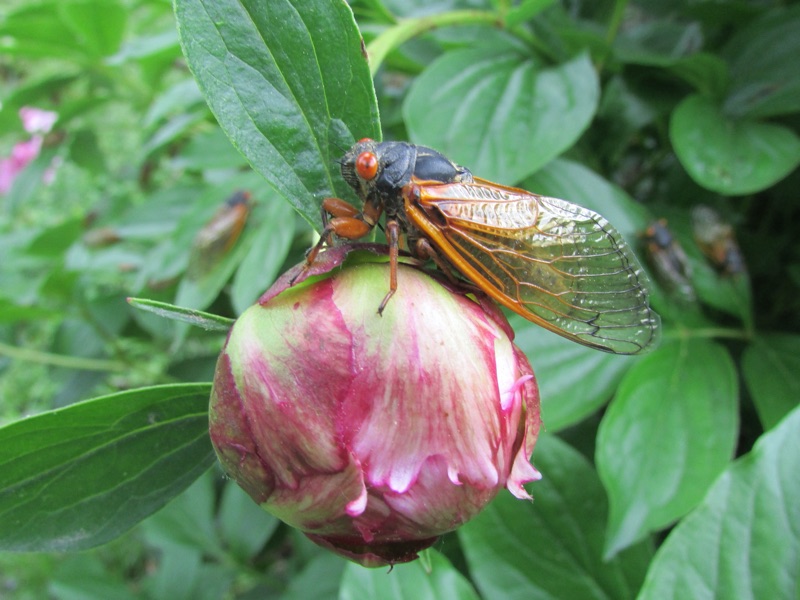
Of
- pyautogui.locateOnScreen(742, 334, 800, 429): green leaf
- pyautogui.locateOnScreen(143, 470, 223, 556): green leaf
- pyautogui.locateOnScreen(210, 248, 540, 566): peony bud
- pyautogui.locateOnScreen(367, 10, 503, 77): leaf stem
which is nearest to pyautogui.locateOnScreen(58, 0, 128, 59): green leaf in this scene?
pyautogui.locateOnScreen(367, 10, 503, 77): leaf stem

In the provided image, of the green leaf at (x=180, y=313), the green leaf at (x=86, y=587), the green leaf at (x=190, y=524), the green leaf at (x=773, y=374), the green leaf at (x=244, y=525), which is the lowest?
the green leaf at (x=86, y=587)

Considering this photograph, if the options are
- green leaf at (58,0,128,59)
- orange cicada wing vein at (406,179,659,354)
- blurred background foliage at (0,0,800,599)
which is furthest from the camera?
green leaf at (58,0,128,59)

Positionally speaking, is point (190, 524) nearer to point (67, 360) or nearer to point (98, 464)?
point (67, 360)

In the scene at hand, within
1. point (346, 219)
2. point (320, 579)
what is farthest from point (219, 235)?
point (320, 579)

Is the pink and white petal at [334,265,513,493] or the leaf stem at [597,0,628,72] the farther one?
the leaf stem at [597,0,628,72]

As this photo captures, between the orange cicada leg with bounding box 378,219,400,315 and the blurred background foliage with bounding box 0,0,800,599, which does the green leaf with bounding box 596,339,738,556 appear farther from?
the orange cicada leg with bounding box 378,219,400,315

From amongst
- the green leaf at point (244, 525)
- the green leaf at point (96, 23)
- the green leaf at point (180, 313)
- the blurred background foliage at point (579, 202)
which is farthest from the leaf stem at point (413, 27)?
the green leaf at point (244, 525)

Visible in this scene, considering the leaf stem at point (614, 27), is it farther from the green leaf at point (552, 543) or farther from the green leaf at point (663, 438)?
the green leaf at point (552, 543)
